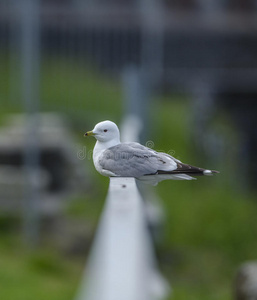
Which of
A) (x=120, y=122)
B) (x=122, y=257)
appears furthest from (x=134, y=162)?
(x=120, y=122)

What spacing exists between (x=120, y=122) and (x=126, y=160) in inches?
241

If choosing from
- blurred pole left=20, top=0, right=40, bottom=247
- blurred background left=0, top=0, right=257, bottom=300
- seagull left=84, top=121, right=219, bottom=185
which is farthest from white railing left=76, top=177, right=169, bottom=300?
blurred pole left=20, top=0, right=40, bottom=247

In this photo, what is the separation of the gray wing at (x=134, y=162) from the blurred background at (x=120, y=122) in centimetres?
251

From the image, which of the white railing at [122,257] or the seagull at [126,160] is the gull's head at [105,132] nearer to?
the seagull at [126,160]

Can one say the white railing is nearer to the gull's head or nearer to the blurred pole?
the gull's head

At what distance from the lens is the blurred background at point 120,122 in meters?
7.23

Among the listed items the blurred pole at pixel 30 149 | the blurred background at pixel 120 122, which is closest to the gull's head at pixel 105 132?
the blurred background at pixel 120 122

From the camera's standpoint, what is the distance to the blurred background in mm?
7230

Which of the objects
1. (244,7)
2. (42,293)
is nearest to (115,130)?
(42,293)

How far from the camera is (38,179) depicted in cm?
809

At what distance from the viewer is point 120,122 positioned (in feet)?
28.0

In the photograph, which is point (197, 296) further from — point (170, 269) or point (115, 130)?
point (115, 130)

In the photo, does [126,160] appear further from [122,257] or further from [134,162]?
[122,257]

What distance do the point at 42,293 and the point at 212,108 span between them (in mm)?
6406
